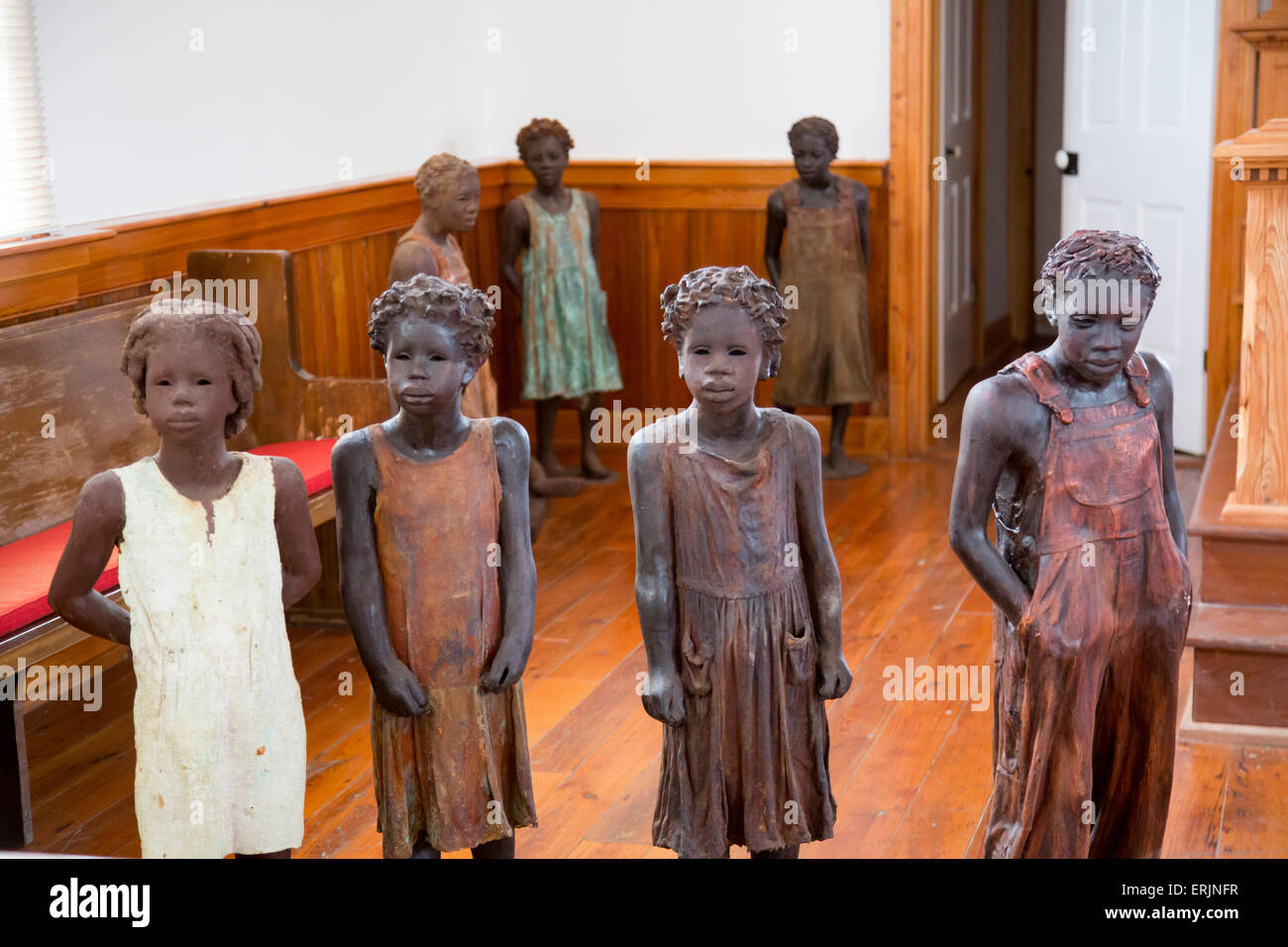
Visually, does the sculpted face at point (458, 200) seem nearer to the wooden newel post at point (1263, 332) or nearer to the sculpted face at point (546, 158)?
the sculpted face at point (546, 158)

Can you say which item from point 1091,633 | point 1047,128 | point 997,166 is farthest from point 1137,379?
point 1047,128

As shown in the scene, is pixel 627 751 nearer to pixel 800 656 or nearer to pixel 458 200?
pixel 800 656

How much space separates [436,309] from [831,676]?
0.80m

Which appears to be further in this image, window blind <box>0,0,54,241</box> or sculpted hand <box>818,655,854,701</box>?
window blind <box>0,0,54,241</box>

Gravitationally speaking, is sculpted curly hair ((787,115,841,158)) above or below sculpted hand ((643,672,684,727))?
above

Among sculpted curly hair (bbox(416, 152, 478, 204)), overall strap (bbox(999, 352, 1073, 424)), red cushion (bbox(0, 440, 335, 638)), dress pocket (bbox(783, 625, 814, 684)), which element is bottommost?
red cushion (bbox(0, 440, 335, 638))

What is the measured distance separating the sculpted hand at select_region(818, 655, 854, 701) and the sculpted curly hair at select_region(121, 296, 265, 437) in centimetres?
92

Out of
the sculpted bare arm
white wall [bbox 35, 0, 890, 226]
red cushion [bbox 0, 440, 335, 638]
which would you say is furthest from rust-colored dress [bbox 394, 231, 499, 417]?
the sculpted bare arm

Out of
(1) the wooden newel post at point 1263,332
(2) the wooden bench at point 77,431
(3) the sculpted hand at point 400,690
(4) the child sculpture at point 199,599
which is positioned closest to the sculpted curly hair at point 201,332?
(4) the child sculpture at point 199,599

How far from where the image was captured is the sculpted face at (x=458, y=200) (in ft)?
15.3

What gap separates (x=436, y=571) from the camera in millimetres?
2352

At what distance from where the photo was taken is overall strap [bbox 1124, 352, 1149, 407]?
2.26 m
